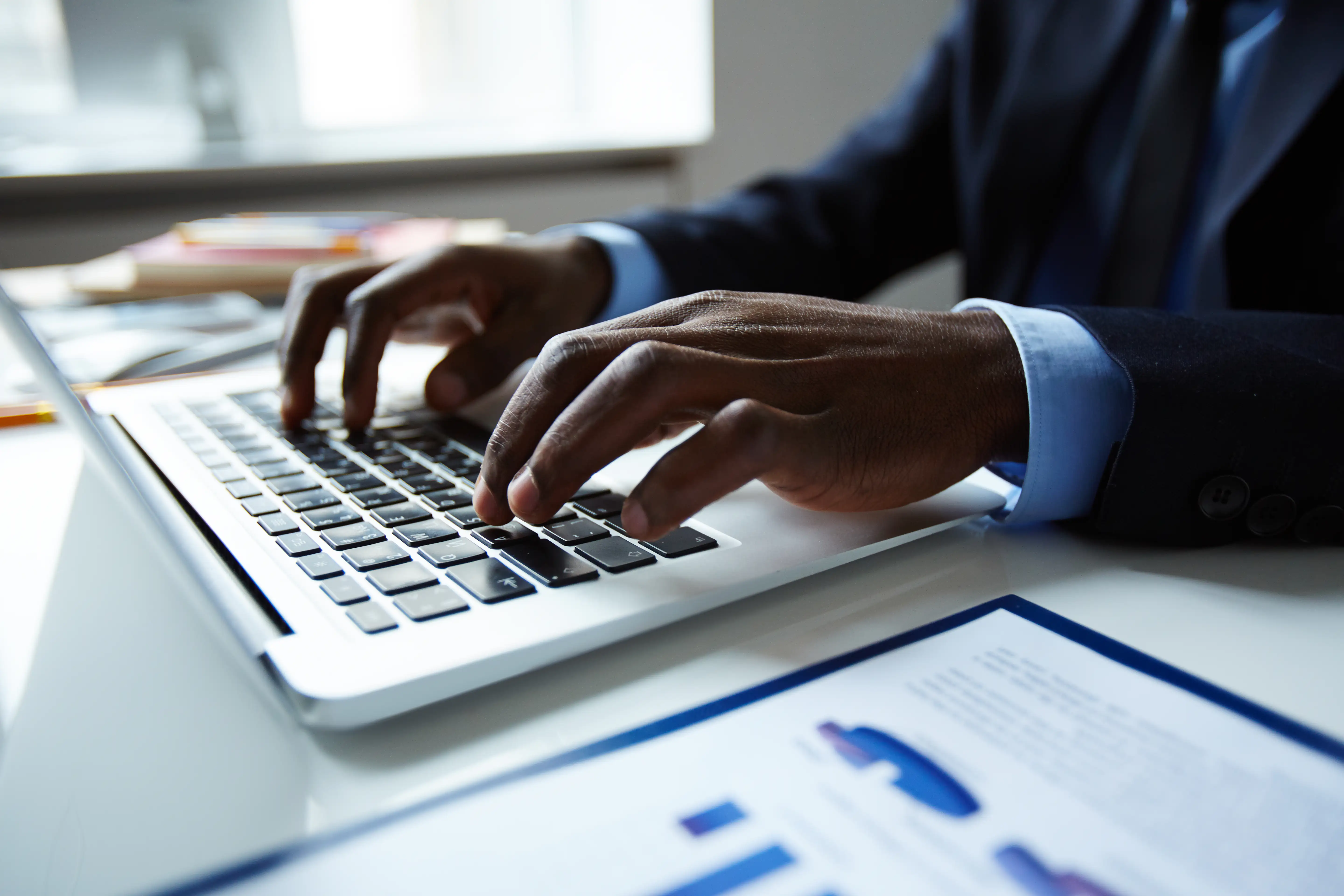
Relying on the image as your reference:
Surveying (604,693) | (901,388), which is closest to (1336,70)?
(901,388)

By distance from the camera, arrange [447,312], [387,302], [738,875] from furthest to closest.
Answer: [447,312] < [387,302] < [738,875]

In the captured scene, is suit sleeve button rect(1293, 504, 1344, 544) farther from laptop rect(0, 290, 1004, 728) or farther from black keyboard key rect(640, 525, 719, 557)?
black keyboard key rect(640, 525, 719, 557)

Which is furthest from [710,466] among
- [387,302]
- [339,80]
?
[339,80]

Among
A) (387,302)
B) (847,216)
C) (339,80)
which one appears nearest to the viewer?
(387,302)

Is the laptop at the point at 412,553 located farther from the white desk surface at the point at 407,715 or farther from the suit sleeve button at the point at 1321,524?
the suit sleeve button at the point at 1321,524

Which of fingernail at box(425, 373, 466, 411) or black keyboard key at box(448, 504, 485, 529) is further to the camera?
fingernail at box(425, 373, 466, 411)

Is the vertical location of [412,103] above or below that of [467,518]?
above

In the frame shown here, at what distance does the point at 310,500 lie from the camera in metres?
0.45

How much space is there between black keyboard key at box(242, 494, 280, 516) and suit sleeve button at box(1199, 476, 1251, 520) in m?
0.44

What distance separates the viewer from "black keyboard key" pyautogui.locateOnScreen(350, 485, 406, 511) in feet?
1.46

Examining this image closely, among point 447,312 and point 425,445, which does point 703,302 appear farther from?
point 447,312

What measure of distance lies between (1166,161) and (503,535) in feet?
2.49

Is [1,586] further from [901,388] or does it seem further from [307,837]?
[901,388]

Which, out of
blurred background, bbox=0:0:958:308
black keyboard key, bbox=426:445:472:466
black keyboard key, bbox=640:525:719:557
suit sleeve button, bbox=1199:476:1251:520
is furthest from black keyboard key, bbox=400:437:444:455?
blurred background, bbox=0:0:958:308
